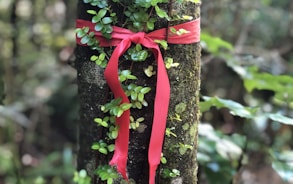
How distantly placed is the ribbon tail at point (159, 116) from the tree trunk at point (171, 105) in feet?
0.13

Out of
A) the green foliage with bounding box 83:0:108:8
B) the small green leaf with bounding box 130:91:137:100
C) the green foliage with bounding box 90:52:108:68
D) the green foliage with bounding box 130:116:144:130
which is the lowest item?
the green foliage with bounding box 130:116:144:130

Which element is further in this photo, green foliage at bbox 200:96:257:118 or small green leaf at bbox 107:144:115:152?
green foliage at bbox 200:96:257:118

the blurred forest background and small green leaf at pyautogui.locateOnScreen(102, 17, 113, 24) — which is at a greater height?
small green leaf at pyautogui.locateOnScreen(102, 17, 113, 24)

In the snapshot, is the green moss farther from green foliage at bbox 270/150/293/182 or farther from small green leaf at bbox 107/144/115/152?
green foliage at bbox 270/150/293/182

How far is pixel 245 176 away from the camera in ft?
8.95

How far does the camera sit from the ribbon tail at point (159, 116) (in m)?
0.82

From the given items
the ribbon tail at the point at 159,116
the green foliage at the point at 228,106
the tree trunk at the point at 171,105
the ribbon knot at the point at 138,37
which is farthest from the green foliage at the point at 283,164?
the ribbon knot at the point at 138,37

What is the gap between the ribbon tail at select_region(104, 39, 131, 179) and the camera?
81 cm

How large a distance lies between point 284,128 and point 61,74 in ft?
5.70

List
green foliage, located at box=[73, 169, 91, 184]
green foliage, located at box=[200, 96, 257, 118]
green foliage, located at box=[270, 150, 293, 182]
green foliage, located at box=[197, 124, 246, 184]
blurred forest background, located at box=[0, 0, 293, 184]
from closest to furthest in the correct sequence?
green foliage, located at box=[73, 169, 91, 184], green foliage, located at box=[200, 96, 257, 118], green foliage, located at box=[270, 150, 293, 182], green foliage, located at box=[197, 124, 246, 184], blurred forest background, located at box=[0, 0, 293, 184]

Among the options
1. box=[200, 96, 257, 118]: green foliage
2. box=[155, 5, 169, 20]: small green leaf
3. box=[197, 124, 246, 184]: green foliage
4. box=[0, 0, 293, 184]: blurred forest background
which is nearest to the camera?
box=[155, 5, 169, 20]: small green leaf

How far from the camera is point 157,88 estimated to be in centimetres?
82

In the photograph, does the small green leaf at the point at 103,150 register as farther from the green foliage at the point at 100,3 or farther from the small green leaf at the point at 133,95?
the green foliage at the point at 100,3

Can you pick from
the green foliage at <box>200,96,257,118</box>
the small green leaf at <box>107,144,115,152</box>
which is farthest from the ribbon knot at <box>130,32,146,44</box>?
the green foliage at <box>200,96,257,118</box>
